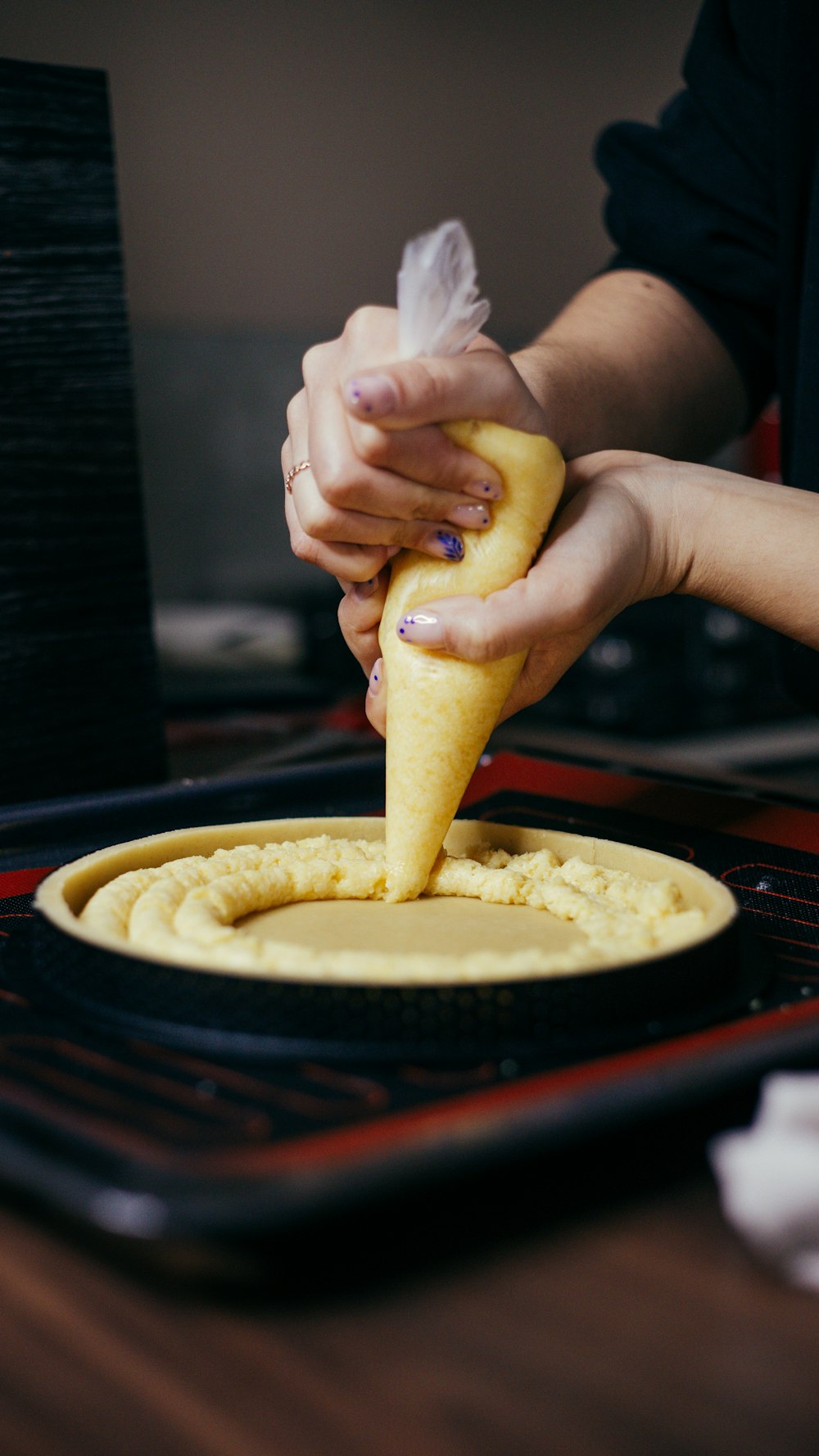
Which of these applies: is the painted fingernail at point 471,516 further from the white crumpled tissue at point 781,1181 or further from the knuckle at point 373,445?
the white crumpled tissue at point 781,1181

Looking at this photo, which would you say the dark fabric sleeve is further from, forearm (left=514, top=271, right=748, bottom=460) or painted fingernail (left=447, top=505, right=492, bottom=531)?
painted fingernail (left=447, top=505, right=492, bottom=531)

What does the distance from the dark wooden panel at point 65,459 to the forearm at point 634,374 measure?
355mm

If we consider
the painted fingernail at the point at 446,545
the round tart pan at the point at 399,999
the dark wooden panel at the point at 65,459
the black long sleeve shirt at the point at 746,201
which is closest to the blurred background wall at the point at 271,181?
the black long sleeve shirt at the point at 746,201

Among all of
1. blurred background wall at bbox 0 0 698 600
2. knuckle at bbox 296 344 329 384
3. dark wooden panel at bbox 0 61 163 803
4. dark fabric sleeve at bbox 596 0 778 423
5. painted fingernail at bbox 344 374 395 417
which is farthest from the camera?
blurred background wall at bbox 0 0 698 600

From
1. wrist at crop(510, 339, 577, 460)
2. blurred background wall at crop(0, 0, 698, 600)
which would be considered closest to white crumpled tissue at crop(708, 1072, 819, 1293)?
wrist at crop(510, 339, 577, 460)

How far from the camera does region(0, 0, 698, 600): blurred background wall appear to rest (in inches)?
99.5

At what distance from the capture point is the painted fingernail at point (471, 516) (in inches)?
29.3

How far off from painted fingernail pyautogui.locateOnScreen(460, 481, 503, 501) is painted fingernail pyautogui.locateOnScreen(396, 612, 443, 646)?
2.9 inches

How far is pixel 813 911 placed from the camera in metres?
0.76

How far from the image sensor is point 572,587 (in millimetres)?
747

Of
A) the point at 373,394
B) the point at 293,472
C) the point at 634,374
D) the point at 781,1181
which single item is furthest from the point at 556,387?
the point at 781,1181

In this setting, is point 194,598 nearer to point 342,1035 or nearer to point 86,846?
point 86,846

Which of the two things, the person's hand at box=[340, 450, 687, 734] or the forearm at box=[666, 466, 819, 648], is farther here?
the forearm at box=[666, 466, 819, 648]

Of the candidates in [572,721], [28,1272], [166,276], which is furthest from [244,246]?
[28,1272]
